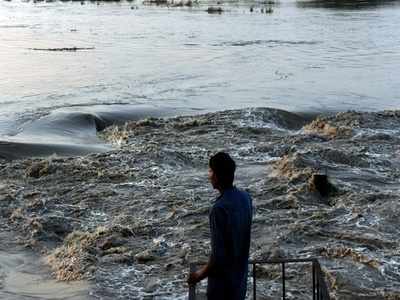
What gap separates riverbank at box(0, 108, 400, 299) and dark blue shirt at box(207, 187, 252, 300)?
346cm

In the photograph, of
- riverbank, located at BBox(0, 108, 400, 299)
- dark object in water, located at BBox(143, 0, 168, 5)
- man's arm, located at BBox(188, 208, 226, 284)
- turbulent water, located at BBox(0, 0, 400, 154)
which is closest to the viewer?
man's arm, located at BBox(188, 208, 226, 284)

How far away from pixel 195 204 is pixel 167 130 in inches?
238

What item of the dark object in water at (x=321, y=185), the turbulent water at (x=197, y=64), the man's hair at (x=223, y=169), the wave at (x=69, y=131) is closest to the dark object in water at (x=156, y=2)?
the turbulent water at (x=197, y=64)

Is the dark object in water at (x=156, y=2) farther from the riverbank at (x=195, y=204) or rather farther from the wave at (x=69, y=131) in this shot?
the riverbank at (x=195, y=204)

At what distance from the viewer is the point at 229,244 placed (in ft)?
16.6

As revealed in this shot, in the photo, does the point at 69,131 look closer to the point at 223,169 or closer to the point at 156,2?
the point at 223,169

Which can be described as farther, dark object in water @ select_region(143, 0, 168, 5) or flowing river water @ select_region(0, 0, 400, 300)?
dark object in water @ select_region(143, 0, 168, 5)

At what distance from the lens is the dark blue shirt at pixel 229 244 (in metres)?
4.99

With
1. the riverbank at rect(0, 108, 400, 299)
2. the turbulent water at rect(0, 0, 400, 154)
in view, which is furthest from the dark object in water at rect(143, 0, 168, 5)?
the riverbank at rect(0, 108, 400, 299)

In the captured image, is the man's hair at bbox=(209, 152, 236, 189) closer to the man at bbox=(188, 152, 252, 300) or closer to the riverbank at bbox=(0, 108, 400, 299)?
the man at bbox=(188, 152, 252, 300)

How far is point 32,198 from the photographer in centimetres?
1255

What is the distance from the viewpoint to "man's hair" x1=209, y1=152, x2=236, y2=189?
5035mm

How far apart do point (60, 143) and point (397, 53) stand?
22.9m

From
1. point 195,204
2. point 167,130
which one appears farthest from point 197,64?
point 195,204
